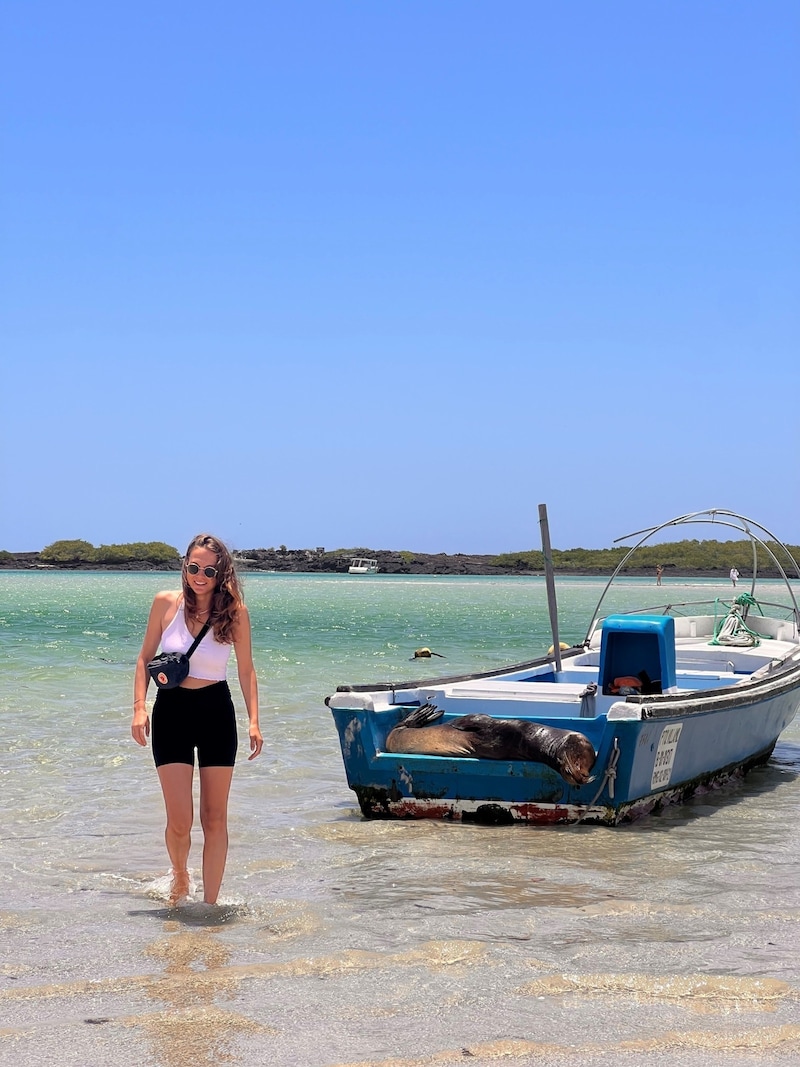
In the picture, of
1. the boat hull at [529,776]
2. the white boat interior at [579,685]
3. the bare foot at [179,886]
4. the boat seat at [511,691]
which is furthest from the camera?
the boat seat at [511,691]

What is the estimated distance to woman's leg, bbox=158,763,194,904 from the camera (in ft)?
18.5

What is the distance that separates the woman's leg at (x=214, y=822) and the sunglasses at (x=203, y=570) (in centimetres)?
93

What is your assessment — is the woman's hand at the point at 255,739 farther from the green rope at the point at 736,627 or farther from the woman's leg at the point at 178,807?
the green rope at the point at 736,627

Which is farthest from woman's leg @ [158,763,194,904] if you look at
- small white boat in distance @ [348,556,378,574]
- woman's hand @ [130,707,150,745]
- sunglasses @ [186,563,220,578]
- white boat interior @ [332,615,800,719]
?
small white boat in distance @ [348,556,378,574]

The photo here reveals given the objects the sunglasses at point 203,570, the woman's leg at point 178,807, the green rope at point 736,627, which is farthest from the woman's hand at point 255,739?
the green rope at point 736,627

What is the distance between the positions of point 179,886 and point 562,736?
315 cm

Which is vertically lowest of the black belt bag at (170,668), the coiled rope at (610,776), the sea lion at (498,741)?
the coiled rope at (610,776)

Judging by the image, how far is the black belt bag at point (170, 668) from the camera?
5.51 m

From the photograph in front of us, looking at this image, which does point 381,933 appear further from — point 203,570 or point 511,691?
point 511,691

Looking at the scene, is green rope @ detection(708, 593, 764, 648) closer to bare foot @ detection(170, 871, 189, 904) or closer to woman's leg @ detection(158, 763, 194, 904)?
bare foot @ detection(170, 871, 189, 904)

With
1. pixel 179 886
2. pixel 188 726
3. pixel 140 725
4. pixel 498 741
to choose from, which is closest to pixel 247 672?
pixel 188 726

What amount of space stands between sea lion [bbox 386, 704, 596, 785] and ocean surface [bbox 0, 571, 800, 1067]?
1.67 feet

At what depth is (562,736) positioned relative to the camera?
324 inches

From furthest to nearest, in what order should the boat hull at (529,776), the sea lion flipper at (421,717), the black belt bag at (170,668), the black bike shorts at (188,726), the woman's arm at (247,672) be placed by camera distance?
the sea lion flipper at (421,717) → the boat hull at (529,776) → the woman's arm at (247,672) → the black bike shorts at (188,726) → the black belt bag at (170,668)
